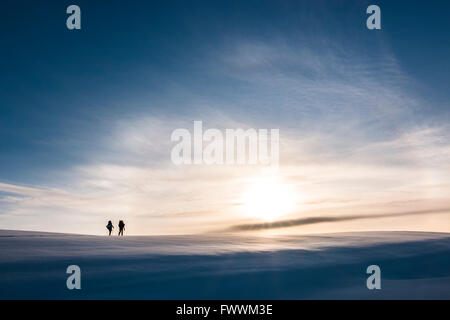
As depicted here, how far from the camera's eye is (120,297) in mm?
6945

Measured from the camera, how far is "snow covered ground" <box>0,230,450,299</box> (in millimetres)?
7297

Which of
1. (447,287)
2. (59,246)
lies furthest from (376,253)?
(59,246)

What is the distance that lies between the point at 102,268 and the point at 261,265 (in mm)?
4551

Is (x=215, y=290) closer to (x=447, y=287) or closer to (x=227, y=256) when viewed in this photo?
(x=227, y=256)

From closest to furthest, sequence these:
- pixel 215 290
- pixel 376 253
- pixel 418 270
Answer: pixel 215 290 → pixel 418 270 → pixel 376 253

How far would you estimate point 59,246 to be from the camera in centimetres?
1150

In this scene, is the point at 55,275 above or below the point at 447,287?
above

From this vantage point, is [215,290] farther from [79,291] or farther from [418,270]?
[418,270]

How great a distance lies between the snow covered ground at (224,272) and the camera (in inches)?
287

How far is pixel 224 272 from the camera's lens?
8383 mm

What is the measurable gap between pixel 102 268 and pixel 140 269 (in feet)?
3.42

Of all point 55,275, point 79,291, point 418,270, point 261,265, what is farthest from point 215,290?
point 418,270
